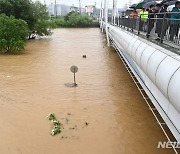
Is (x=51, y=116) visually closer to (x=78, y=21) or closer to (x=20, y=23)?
(x=20, y=23)

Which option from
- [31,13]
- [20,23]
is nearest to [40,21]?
[31,13]

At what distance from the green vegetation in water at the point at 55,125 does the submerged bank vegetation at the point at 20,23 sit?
14.2 meters

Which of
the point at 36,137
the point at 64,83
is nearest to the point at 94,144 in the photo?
the point at 36,137

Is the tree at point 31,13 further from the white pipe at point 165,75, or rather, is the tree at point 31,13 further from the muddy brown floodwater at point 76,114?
the white pipe at point 165,75

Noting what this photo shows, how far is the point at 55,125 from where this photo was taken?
7742 millimetres

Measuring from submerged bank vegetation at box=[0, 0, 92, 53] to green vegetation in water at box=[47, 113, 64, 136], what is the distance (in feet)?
46.5

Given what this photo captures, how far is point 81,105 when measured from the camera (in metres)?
9.58

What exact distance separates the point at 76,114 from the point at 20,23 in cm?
1630

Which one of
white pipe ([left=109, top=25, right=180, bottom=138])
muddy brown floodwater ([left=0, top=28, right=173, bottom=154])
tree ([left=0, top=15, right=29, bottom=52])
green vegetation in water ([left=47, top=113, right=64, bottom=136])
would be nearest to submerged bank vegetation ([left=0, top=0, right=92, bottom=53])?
tree ([left=0, top=15, right=29, bottom=52])

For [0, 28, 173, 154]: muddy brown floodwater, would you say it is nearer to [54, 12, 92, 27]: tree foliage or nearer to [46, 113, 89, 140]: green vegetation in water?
Answer: [46, 113, 89, 140]: green vegetation in water

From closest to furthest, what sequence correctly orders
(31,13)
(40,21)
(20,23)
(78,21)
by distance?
(20,23), (31,13), (40,21), (78,21)

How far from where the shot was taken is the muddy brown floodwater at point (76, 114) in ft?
22.1

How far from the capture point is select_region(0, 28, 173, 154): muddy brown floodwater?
6742mm

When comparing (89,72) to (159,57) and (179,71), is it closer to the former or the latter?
(159,57)
